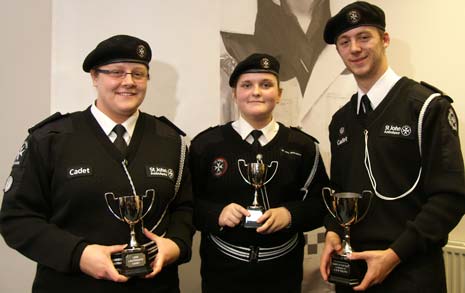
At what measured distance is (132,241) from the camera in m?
1.23

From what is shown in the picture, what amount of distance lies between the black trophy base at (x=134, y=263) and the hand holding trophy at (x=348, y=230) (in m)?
0.62

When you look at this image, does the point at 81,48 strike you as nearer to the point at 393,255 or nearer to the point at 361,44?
the point at 361,44

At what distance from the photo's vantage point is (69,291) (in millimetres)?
1246

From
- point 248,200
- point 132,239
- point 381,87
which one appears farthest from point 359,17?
point 132,239

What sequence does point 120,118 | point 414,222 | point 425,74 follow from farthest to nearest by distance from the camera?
point 425,74, point 120,118, point 414,222

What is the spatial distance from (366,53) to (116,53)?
868 millimetres

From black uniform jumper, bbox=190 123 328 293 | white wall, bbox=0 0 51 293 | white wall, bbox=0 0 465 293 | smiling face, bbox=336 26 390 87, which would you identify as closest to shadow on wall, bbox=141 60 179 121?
white wall, bbox=0 0 465 293

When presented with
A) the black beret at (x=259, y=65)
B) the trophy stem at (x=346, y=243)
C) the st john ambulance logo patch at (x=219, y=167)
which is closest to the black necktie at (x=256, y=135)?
the st john ambulance logo patch at (x=219, y=167)

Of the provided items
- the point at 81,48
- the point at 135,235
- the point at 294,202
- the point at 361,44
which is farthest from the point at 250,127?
the point at 81,48

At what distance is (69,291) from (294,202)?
900 mm

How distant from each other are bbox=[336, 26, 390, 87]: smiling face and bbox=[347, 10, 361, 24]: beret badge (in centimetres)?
3

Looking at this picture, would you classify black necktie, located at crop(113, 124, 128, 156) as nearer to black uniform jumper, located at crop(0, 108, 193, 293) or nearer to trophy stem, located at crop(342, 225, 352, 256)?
black uniform jumper, located at crop(0, 108, 193, 293)

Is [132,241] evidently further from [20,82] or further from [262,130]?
Answer: [20,82]

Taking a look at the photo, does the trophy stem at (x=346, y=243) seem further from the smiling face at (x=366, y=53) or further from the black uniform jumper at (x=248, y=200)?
the smiling face at (x=366, y=53)
